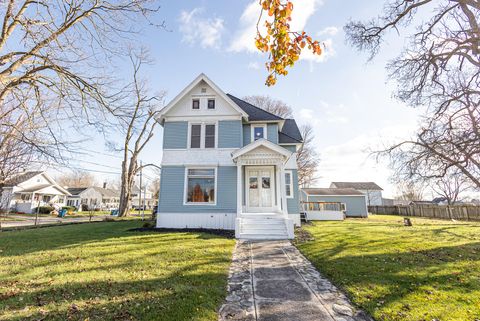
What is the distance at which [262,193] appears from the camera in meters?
13.6

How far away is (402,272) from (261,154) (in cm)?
771

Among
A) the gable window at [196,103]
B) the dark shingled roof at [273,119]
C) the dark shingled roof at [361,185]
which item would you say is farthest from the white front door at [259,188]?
the dark shingled roof at [361,185]

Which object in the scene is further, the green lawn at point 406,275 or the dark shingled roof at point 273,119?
the dark shingled roof at point 273,119

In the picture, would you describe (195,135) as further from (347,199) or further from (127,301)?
(347,199)

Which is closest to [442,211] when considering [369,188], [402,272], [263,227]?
[369,188]

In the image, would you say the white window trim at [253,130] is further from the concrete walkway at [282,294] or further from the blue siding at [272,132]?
the concrete walkway at [282,294]

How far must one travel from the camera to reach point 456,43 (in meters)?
9.75

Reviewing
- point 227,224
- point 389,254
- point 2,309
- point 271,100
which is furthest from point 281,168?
point 271,100

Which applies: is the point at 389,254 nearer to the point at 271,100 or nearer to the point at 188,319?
the point at 188,319

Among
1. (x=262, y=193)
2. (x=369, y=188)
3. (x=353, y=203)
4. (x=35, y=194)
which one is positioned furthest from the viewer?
(x=369, y=188)

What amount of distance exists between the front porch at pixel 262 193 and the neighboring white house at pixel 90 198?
42704 mm

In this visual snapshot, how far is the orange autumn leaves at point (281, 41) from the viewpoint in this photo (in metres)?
2.58

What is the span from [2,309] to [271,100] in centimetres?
2996

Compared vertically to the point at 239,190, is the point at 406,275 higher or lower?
lower
